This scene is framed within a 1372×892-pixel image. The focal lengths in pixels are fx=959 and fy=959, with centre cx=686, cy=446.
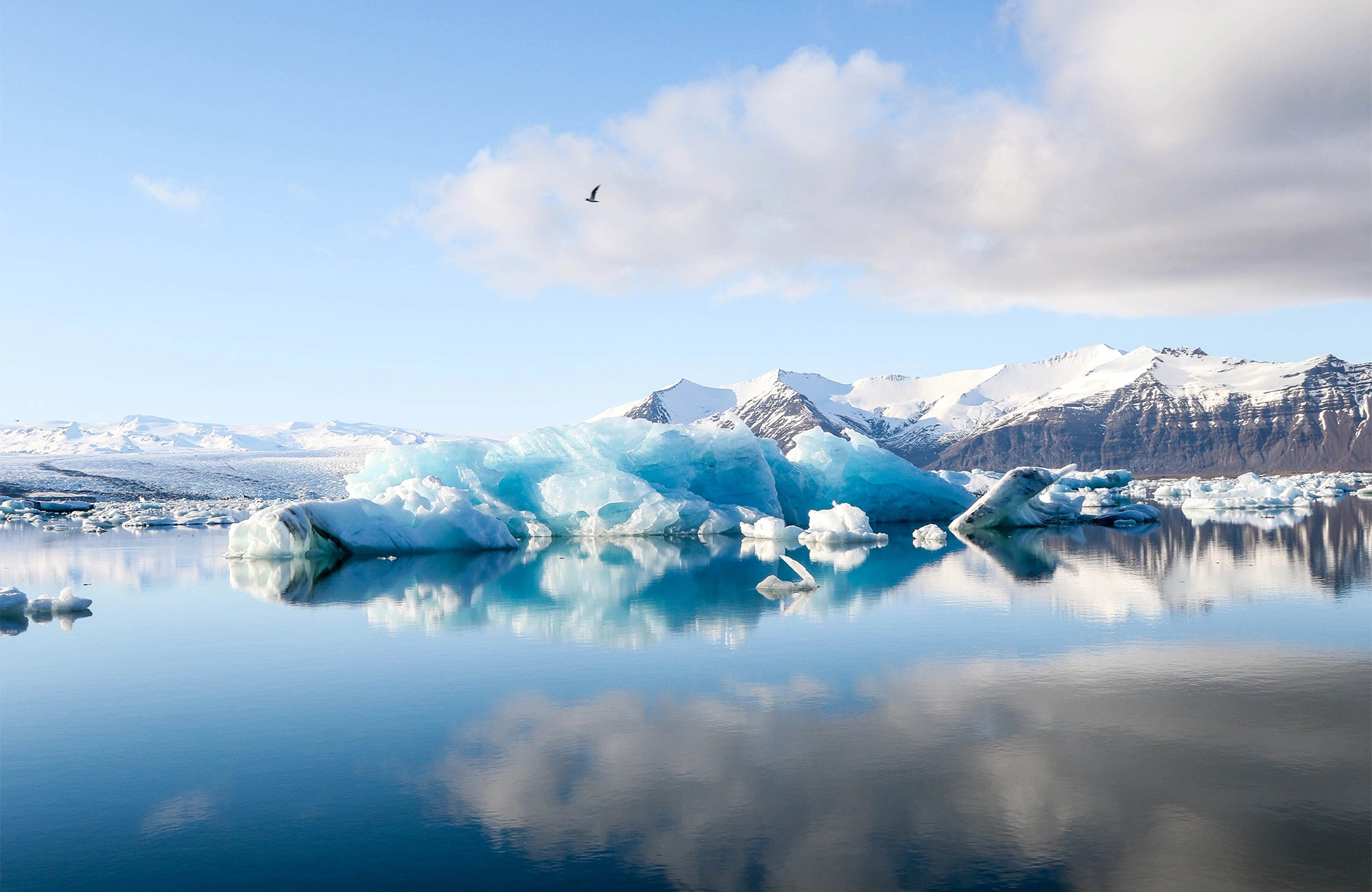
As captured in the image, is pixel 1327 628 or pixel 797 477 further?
pixel 797 477

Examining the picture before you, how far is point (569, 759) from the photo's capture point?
688 cm

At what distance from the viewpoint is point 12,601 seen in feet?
49.2

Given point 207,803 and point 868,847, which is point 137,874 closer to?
point 207,803

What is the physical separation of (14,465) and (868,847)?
100559 mm

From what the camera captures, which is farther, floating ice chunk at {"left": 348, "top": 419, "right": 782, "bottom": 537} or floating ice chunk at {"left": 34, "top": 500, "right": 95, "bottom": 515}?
floating ice chunk at {"left": 34, "top": 500, "right": 95, "bottom": 515}

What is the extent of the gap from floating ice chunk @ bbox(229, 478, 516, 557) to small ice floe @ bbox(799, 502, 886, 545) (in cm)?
921

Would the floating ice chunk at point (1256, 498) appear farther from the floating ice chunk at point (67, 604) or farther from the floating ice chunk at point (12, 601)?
the floating ice chunk at point (12, 601)

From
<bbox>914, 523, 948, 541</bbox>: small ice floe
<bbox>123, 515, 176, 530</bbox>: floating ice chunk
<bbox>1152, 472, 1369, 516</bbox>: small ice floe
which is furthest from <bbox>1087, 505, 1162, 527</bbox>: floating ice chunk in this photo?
<bbox>123, 515, 176, 530</bbox>: floating ice chunk

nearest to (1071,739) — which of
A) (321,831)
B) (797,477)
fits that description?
(321,831)

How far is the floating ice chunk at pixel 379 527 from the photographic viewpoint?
2459 cm

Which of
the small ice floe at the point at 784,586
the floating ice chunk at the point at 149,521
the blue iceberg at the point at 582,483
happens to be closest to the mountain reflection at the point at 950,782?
the small ice floe at the point at 784,586

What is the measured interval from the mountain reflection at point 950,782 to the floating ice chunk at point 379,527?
17.9 meters

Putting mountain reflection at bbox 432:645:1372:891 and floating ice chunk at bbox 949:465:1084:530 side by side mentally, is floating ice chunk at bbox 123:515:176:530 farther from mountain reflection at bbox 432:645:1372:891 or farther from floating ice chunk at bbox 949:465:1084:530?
mountain reflection at bbox 432:645:1372:891

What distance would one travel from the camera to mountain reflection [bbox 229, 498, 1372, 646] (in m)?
14.0
